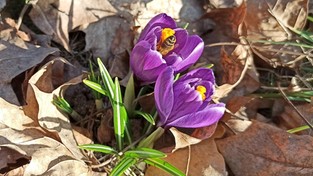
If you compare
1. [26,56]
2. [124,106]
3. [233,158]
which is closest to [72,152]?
[124,106]

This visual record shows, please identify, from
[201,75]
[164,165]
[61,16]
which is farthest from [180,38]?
[61,16]

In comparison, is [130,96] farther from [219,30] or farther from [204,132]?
[219,30]

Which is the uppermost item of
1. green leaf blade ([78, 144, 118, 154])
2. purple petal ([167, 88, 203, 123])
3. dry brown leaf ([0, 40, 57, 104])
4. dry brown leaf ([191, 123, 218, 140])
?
dry brown leaf ([0, 40, 57, 104])

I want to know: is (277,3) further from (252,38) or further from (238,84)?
(238,84)

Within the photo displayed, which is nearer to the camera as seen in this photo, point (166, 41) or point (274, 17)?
point (166, 41)

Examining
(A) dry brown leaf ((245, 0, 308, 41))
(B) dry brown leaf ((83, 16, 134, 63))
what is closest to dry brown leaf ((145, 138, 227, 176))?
(B) dry brown leaf ((83, 16, 134, 63))

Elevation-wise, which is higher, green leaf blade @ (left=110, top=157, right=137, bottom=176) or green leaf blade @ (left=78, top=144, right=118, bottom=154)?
green leaf blade @ (left=78, top=144, right=118, bottom=154)

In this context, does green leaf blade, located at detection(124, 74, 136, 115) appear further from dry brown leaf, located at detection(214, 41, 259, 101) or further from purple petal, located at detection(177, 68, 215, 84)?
dry brown leaf, located at detection(214, 41, 259, 101)
